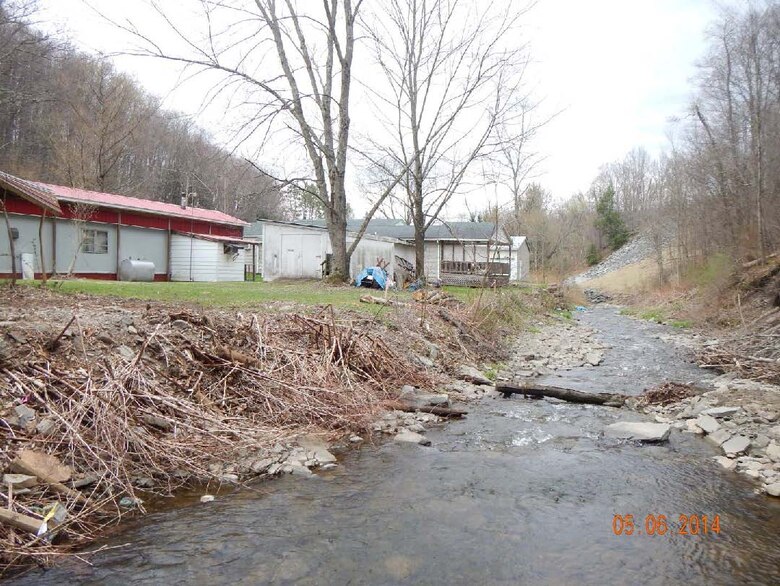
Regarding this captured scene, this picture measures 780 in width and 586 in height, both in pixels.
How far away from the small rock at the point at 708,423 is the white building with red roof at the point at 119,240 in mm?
17624

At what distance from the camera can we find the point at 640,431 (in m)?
6.51

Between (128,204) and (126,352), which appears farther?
(128,204)

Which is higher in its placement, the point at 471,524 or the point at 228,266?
the point at 228,266

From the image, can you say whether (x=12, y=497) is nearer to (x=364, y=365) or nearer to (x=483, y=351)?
(x=364, y=365)

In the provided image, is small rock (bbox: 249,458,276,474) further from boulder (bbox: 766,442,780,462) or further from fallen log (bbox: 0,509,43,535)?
boulder (bbox: 766,442,780,462)

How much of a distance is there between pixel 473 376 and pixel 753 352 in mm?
6093

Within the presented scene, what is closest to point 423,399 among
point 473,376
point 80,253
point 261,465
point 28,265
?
point 473,376

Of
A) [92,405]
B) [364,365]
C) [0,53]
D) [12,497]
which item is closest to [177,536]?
[12,497]

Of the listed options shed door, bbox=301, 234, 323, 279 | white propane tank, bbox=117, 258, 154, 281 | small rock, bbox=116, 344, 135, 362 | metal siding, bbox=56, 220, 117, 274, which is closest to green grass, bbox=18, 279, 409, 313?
small rock, bbox=116, 344, 135, 362

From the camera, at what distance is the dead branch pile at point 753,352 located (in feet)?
30.8

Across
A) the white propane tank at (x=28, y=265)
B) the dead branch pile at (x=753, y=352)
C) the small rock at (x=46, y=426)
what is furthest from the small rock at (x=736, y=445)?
the white propane tank at (x=28, y=265)

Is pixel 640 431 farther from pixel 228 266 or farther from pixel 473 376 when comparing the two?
pixel 228 266

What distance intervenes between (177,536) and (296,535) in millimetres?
867

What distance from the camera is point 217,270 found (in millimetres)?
27688
